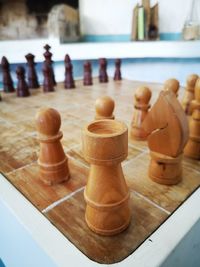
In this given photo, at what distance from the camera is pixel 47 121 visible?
1.40 ft

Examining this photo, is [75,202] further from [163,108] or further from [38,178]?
[163,108]

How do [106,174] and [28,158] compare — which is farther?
[28,158]

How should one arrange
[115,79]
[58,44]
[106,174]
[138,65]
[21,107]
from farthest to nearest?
[138,65], [58,44], [115,79], [21,107], [106,174]

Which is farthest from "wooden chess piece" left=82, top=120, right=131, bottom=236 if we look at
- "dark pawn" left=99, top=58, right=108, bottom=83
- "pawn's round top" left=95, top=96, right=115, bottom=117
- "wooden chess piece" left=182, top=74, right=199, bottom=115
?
"dark pawn" left=99, top=58, right=108, bottom=83

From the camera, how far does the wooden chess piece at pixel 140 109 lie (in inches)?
24.7

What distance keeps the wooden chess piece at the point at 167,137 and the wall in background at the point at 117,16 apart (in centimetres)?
209

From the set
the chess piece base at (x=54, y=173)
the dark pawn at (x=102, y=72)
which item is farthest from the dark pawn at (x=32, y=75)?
the chess piece base at (x=54, y=173)

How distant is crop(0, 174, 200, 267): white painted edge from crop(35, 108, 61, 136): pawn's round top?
134mm

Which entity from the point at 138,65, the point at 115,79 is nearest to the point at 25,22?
the point at 138,65

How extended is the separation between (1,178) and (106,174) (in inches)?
10.8

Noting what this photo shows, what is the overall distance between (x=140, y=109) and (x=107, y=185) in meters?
A: 0.37

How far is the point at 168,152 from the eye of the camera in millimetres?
414

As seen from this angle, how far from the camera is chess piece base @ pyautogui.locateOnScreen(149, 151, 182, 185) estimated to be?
0.42 m

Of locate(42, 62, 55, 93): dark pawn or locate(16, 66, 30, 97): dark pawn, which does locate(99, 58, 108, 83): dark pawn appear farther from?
locate(16, 66, 30, 97): dark pawn
